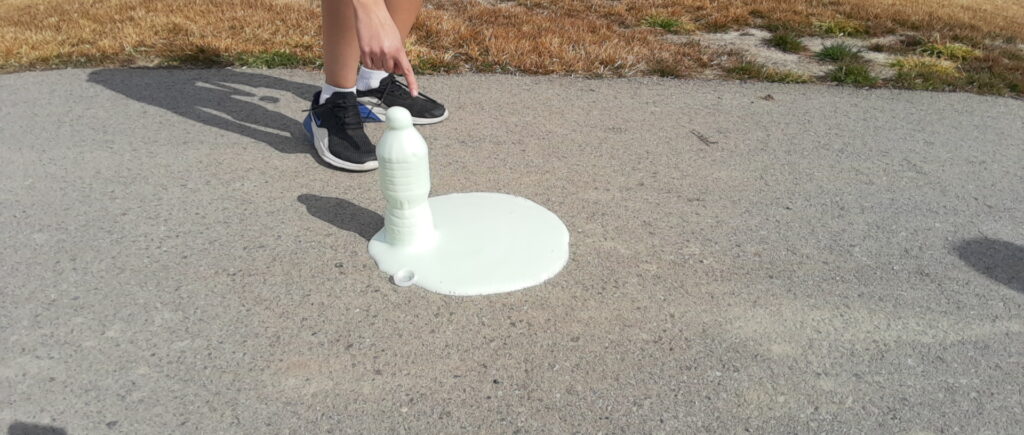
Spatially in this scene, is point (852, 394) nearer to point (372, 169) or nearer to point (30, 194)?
point (372, 169)

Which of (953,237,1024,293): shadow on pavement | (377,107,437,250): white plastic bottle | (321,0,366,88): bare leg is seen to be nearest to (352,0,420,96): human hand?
(377,107,437,250): white plastic bottle

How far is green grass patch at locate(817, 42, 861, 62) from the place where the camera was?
514cm

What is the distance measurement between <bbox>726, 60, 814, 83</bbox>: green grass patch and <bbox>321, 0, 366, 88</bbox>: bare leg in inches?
111

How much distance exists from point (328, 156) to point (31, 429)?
178 centimetres

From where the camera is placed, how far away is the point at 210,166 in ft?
10.7

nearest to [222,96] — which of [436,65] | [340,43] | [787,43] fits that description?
[340,43]

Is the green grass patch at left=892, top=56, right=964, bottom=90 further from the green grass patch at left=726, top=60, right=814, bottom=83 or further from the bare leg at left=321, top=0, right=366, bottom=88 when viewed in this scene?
the bare leg at left=321, top=0, right=366, bottom=88

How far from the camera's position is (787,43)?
213 inches

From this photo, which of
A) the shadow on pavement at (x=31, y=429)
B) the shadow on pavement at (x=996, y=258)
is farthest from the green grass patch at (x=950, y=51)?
the shadow on pavement at (x=31, y=429)

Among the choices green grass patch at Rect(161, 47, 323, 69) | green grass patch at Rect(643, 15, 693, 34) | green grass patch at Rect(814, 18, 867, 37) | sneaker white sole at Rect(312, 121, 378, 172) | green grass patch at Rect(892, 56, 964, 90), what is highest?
green grass patch at Rect(814, 18, 867, 37)

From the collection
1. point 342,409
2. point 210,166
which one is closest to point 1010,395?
point 342,409

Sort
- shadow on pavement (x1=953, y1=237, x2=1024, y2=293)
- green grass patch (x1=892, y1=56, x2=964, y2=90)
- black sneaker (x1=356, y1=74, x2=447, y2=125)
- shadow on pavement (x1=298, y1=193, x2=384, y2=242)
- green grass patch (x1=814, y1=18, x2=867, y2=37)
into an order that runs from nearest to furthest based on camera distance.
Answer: shadow on pavement (x1=953, y1=237, x2=1024, y2=293)
shadow on pavement (x1=298, y1=193, x2=384, y2=242)
black sneaker (x1=356, y1=74, x2=447, y2=125)
green grass patch (x1=892, y1=56, x2=964, y2=90)
green grass patch (x1=814, y1=18, x2=867, y2=37)

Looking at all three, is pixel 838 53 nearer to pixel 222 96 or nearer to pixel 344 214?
pixel 344 214

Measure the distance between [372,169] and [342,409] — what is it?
5.25 feet
